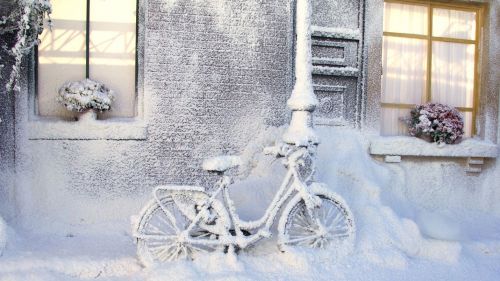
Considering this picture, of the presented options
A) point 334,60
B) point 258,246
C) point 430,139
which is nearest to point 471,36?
point 430,139

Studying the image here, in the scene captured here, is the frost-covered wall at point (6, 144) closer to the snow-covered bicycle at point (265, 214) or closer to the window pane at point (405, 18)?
the snow-covered bicycle at point (265, 214)

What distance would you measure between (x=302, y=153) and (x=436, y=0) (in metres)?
4.13

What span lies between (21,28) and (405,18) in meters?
5.29

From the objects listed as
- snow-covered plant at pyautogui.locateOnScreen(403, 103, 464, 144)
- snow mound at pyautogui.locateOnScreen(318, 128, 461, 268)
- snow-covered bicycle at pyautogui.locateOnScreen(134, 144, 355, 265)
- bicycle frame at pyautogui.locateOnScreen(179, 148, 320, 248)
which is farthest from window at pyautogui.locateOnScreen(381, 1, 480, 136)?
bicycle frame at pyautogui.locateOnScreen(179, 148, 320, 248)

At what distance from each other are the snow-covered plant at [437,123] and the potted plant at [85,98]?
14.0ft

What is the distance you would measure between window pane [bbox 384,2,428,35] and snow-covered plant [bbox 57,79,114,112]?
4195 millimetres

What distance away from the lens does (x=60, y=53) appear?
6688 mm

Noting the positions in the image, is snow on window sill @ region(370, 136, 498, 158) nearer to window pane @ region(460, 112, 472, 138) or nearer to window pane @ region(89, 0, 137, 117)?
window pane @ region(460, 112, 472, 138)

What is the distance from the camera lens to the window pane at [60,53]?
21.8 feet

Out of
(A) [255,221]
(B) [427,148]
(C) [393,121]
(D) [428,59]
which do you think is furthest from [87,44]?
(D) [428,59]

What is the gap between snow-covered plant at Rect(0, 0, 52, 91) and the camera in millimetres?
5777

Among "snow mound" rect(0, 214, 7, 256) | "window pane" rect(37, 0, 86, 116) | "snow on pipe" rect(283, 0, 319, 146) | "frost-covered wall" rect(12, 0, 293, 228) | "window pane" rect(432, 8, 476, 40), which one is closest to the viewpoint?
"snow mound" rect(0, 214, 7, 256)

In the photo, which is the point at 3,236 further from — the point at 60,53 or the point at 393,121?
the point at 393,121

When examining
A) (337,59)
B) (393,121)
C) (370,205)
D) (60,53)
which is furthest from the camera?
(393,121)
